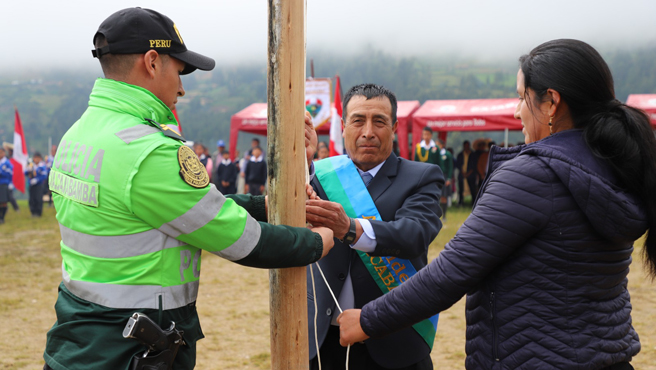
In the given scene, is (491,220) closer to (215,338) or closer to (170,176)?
(170,176)

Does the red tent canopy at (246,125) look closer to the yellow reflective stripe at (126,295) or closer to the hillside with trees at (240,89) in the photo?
the yellow reflective stripe at (126,295)

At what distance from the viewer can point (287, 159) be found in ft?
→ 6.85

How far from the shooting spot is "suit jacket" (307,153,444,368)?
99.0 inches

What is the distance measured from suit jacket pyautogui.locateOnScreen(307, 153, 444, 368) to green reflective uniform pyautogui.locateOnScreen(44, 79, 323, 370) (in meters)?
0.76

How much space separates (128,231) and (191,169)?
0.29 metres

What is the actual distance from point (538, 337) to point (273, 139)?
1.15 metres

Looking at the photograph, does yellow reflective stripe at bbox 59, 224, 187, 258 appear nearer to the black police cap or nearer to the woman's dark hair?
the black police cap

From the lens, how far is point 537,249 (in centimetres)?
172

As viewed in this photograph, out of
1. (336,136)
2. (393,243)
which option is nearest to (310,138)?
(393,243)

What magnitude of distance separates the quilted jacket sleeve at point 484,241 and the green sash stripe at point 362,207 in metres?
0.65

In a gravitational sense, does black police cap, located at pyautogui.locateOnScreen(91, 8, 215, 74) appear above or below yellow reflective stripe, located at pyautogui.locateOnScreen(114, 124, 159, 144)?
above

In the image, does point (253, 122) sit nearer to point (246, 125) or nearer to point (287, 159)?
point (246, 125)

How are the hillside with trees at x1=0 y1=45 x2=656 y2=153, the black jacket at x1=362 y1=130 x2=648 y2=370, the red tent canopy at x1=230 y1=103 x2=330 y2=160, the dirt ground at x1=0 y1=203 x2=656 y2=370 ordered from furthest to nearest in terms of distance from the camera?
the hillside with trees at x1=0 y1=45 x2=656 y2=153, the red tent canopy at x1=230 y1=103 x2=330 y2=160, the dirt ground at x1=0 y1=203 x2=656 y2=370, the black jacket at x1=362 y1=130 x2=648 y2=370

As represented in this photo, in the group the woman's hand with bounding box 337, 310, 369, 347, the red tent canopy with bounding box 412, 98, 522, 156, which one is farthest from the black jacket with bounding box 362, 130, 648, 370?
the red tent canopy with bounding box 412, 98, 522, 156
